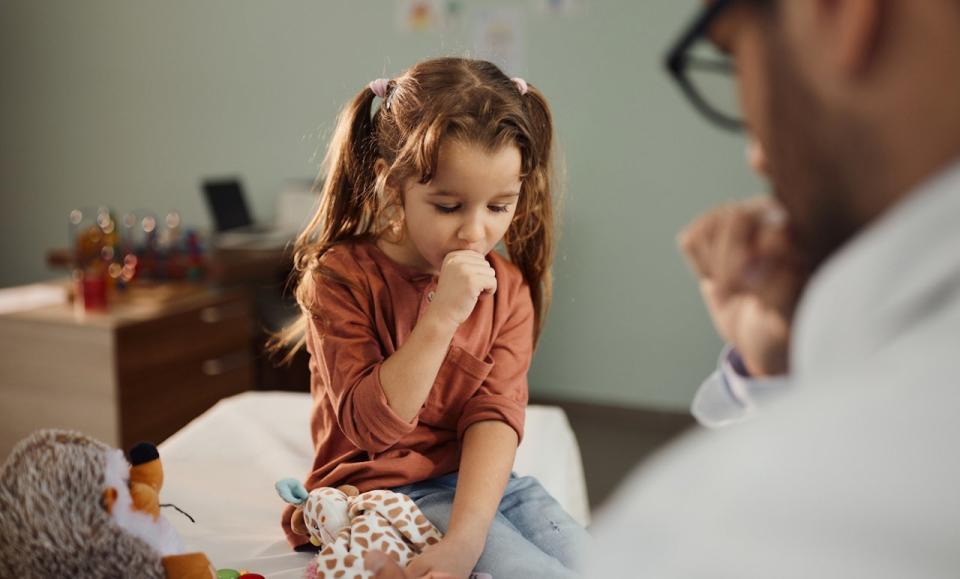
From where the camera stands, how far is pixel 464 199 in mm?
912

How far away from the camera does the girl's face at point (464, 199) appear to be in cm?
90

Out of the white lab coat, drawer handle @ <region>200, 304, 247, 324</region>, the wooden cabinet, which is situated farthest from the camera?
drawer handle @ <region>200, 304, 247, 324</region>

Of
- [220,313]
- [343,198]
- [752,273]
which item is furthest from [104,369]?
[752,273]

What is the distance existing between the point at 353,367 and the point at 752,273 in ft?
1.82

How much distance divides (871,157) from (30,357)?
7.31ft

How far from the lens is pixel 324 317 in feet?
3.27

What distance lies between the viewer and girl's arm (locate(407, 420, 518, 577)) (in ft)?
2.80

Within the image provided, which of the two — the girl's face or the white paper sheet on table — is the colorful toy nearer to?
the white paper sheet on table

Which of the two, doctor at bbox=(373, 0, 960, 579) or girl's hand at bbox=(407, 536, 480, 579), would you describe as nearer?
doctor at bbox=(373, 0, 960, 579)

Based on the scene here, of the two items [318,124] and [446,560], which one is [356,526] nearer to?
[446,560]

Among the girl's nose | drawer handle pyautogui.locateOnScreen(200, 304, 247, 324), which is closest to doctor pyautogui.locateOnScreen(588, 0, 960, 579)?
the girl's nose

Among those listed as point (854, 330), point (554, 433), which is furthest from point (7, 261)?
point (854, 330)

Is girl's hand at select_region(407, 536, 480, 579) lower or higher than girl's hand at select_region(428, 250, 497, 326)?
lower

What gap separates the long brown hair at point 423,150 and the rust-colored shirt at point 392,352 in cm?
4
